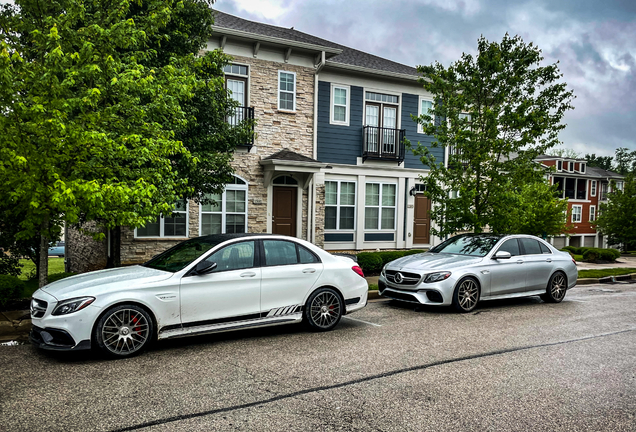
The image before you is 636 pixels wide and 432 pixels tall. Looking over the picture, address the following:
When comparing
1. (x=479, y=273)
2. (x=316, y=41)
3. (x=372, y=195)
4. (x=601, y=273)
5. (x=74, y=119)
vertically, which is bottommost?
(x=601, y=273)

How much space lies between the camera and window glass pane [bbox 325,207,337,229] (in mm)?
19219

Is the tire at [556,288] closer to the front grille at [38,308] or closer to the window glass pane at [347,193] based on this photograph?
the window glass pane at [347,193]

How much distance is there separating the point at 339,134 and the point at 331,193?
7.54 ft

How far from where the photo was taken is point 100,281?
6.25m

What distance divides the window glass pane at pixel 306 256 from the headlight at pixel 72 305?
10.1ft

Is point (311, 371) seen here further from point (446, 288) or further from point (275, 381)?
point (446, 288)

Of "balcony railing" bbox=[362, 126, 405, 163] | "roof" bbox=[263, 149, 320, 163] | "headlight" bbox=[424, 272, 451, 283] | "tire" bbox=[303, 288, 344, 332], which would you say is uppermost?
"balcony railing" bbox=[362, 126, 405, 163]

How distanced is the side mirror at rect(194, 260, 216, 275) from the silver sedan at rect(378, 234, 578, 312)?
4454 millimetres

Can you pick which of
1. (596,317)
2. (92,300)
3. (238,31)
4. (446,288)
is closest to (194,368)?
(92,300)

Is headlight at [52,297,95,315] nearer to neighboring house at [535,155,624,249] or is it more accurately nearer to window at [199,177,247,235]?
window at [199,177,247,235]

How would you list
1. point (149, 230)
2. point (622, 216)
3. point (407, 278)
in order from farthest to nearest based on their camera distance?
1. point (622, 216)
2. point (149, 230)
3. point (407, 278)

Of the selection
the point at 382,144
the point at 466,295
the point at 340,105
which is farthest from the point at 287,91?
Result: the point at 466,295

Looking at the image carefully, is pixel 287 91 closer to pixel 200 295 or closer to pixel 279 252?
pixel 279 252

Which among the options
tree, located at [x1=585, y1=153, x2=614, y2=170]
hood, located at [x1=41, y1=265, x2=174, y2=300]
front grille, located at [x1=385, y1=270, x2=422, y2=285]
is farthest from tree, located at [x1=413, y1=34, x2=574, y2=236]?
tree, located at [x1=585, y1=153, x2=614, y2=170]
